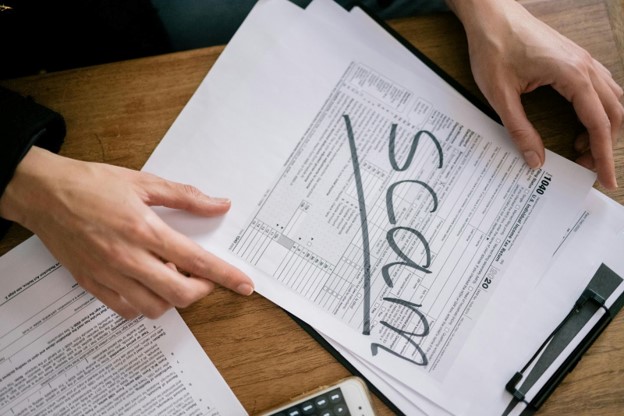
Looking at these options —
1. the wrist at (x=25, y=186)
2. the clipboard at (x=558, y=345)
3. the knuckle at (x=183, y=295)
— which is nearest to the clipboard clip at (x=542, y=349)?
the clipboard at (x=558, y=345)

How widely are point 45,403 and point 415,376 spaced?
382 millimetres

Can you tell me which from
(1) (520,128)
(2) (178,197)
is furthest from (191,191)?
(1) (520,128)

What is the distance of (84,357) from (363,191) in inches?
13.6

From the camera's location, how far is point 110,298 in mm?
528

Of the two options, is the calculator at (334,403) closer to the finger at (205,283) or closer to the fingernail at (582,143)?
the finger at (205,283)

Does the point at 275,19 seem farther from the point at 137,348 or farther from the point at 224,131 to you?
the point at 137,348

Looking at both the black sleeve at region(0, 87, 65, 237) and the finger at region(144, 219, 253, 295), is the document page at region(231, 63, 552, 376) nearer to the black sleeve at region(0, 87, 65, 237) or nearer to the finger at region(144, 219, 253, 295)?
the finger at region(144, 219, 253, 295)

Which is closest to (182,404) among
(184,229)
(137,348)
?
(137,348)

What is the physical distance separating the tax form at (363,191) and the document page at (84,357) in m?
0.11

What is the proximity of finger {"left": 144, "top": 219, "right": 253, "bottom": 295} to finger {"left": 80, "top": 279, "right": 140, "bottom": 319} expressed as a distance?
2.5 inches

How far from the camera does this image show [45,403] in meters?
0.52

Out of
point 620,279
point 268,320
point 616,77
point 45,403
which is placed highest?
point 616,77

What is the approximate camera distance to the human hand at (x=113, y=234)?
52 cm

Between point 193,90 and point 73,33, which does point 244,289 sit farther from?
point 73,33
